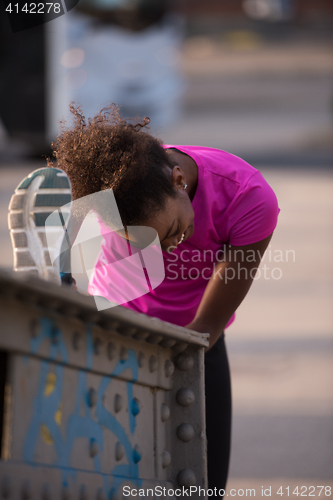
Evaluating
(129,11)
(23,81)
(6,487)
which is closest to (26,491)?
(6,487)

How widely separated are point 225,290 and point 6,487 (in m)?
0.83

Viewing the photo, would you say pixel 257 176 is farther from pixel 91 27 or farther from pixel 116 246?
pixel 91 27

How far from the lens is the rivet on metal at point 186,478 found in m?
1.49

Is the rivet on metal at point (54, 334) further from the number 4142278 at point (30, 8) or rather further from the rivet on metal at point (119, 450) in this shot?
the number 4142278 at point (30, 8)

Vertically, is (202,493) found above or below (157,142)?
below

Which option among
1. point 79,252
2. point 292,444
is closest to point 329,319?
point 292,444

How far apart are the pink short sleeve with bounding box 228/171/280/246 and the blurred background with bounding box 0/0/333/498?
36 cm

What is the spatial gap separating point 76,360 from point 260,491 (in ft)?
6.31

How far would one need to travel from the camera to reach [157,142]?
1.64 m

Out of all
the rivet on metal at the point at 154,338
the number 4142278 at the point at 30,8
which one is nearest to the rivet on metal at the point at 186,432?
the rivet on metal at the point at 154,338

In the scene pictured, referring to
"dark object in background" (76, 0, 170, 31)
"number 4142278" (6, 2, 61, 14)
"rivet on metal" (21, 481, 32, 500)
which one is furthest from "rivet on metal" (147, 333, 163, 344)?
"dark object in background" (76, 0, 170, 31)

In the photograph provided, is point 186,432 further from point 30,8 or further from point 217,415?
point 30,8

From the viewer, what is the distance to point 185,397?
1510mm

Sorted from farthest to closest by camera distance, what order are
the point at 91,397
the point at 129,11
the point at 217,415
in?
the point at 129,11
the point at 217,415
the point at 91,397
